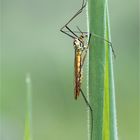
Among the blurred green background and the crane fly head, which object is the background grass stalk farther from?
the blurred green background

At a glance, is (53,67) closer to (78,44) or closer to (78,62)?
(78,44)

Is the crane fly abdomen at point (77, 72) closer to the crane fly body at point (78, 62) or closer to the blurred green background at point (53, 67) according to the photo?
the crane fly body at point (78, 62)

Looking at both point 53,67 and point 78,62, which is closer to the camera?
point 78,62

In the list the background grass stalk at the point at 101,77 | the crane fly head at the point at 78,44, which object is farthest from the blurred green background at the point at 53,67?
the background grass stalk at the point at 101,77

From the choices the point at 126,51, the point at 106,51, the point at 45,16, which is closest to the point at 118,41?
the point at 126,51

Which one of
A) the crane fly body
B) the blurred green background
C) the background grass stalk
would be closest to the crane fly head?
the crane fly body

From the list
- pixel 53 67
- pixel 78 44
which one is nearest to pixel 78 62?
pixel 78 44
